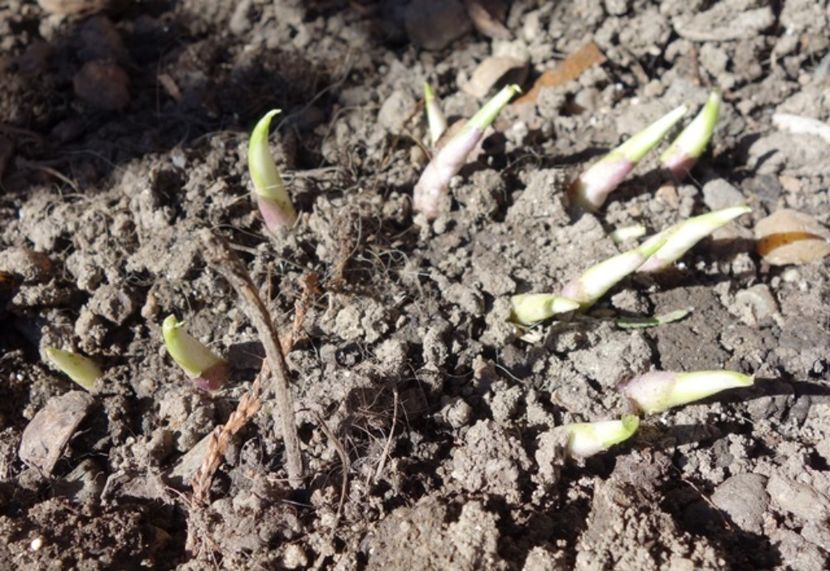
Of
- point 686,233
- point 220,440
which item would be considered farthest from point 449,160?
point 220,440

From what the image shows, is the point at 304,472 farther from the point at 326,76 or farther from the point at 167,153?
the point at 326,76

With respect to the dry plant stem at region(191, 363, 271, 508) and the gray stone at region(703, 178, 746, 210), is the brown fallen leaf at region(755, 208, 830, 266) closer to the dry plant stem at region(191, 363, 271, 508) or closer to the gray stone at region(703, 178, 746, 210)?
the gray stone at region(703, 178, 746, 210)

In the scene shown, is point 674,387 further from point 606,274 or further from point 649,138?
point 649,138

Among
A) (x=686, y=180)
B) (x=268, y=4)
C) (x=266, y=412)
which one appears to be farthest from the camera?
(x=268, y=4)

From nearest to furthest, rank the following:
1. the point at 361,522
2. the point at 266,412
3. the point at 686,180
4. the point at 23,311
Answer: the point at 361,522 → the point at 266,412 → the point at 23,311 → the point at 686,180

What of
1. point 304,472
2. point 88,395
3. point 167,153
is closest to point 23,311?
point 88,395

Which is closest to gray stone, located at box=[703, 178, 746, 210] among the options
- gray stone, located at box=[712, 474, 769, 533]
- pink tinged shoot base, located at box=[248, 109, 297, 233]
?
gray stone, located at box=[712, 474, 769, 533]

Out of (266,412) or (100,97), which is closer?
(266,412)
